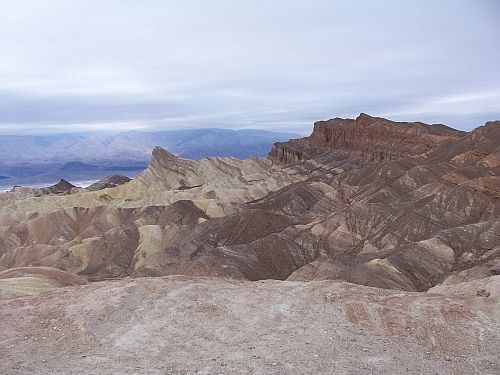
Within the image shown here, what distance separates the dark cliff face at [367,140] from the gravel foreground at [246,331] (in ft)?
243

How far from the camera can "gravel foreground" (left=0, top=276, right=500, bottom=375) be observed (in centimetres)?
1179

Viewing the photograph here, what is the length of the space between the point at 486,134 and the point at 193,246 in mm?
51374

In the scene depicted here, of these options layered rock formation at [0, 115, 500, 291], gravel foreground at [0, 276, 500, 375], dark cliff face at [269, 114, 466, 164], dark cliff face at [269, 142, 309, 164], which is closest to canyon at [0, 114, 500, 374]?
gravel foreground at [0, 276, 500, 375]

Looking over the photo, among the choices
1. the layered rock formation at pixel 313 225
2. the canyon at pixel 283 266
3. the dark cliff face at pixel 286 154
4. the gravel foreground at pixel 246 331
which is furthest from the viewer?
the dark cliff face at pixel 286 154

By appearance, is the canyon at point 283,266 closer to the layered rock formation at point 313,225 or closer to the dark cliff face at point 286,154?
the layered rock formation at point 313,225

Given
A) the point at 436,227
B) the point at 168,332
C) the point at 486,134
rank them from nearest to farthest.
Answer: the point at 168,332
the point at 436,227
the point at 486,134

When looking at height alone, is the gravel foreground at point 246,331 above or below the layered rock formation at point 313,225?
above

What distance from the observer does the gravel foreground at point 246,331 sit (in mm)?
11789

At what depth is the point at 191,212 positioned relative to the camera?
63.1m

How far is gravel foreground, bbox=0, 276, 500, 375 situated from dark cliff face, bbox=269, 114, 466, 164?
74.2 meters

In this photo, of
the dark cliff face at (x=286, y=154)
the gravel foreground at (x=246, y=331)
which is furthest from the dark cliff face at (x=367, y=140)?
the gravel foreground at (x=246, y=331)

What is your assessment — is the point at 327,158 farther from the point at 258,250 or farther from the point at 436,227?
the point at 258,250

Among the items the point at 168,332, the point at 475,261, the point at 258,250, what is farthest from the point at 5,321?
the point at 475,261

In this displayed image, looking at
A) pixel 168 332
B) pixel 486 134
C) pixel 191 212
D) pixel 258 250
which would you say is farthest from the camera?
pixel 486 134
